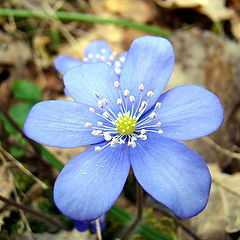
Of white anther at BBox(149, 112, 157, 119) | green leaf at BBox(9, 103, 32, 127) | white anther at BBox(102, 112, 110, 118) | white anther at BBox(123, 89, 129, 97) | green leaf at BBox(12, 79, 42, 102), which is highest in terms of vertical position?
white anther at BBox(123, 89, 129, 97)

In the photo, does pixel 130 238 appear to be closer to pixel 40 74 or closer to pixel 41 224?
pixel 41 224

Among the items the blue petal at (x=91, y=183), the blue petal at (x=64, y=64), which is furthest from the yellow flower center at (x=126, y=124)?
the blue petal at (x=64, y=64)

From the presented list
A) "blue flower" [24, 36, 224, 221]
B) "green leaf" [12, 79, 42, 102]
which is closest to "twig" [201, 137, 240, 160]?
"blue flower" [24, 36, 224, 221]

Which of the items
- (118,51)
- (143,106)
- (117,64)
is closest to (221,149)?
(117,64)

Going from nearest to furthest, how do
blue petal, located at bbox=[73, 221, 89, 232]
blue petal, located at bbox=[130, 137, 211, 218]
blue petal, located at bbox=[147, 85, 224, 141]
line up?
blue petal, located at bbox=[130, 137, 211, 218] → blue petal, located at bbox=[147, 85, 224, 141] → blue petal, located at bbox=[73, 221, 89, 232]

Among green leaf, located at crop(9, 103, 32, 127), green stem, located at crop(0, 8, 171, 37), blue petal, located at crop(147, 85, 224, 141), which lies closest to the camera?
blue petal, located at crop(147, 85, 224, 141)

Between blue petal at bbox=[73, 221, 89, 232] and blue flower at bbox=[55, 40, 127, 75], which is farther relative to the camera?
blue flower at bbox=[55, 40, 127, 75]

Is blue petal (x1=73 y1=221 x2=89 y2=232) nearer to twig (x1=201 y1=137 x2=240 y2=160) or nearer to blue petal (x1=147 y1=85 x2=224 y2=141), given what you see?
blue petal (x1=147 y1=85 x2=224 y2=141)

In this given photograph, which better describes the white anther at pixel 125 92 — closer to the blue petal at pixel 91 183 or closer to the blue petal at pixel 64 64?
the blue petal at pixel 91 183
